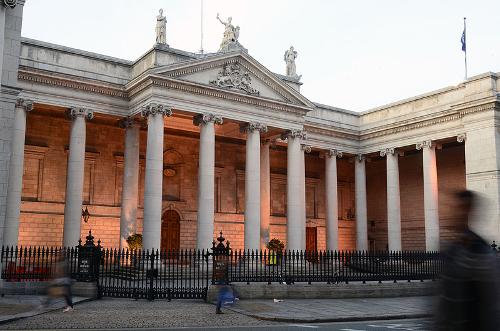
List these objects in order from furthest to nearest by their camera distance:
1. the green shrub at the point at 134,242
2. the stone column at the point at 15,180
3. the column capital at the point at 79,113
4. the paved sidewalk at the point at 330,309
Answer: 1. the green shrub at the point at 134,242
2. the column capital at the point at 79,113
3. the stone column at the point at 15,180
4. the paved sidewalk at the point at 330,309

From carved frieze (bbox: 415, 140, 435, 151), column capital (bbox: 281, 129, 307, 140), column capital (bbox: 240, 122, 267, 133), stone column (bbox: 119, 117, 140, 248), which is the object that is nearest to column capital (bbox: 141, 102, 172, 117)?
stone column (bbox: 119, 117, 140, 248)

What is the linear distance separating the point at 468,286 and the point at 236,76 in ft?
98.4

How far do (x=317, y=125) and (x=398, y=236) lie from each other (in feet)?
31.0

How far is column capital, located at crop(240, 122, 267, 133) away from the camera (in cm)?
3384

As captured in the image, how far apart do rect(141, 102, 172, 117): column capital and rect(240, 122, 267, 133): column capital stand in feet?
17.7

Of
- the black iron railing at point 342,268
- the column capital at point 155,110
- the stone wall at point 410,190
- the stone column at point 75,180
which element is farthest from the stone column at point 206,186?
the stone wall at point 410,190

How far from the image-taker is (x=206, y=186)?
103 feet

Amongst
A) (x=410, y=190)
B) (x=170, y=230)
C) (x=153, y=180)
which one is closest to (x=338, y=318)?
(x=153, y=180)

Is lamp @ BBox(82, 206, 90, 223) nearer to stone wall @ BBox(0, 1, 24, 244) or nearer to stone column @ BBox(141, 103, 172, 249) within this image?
stone column @ BBox(141, 103, 172, 249)

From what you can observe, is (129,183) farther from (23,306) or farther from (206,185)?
(23,306)

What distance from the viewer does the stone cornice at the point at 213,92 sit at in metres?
30.2

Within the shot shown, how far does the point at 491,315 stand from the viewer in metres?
4.08

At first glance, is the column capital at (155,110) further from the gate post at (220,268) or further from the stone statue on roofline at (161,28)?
the gate post at (220,268)

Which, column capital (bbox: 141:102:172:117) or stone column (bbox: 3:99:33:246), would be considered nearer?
stone column (bbox: 3:99:33:246)
